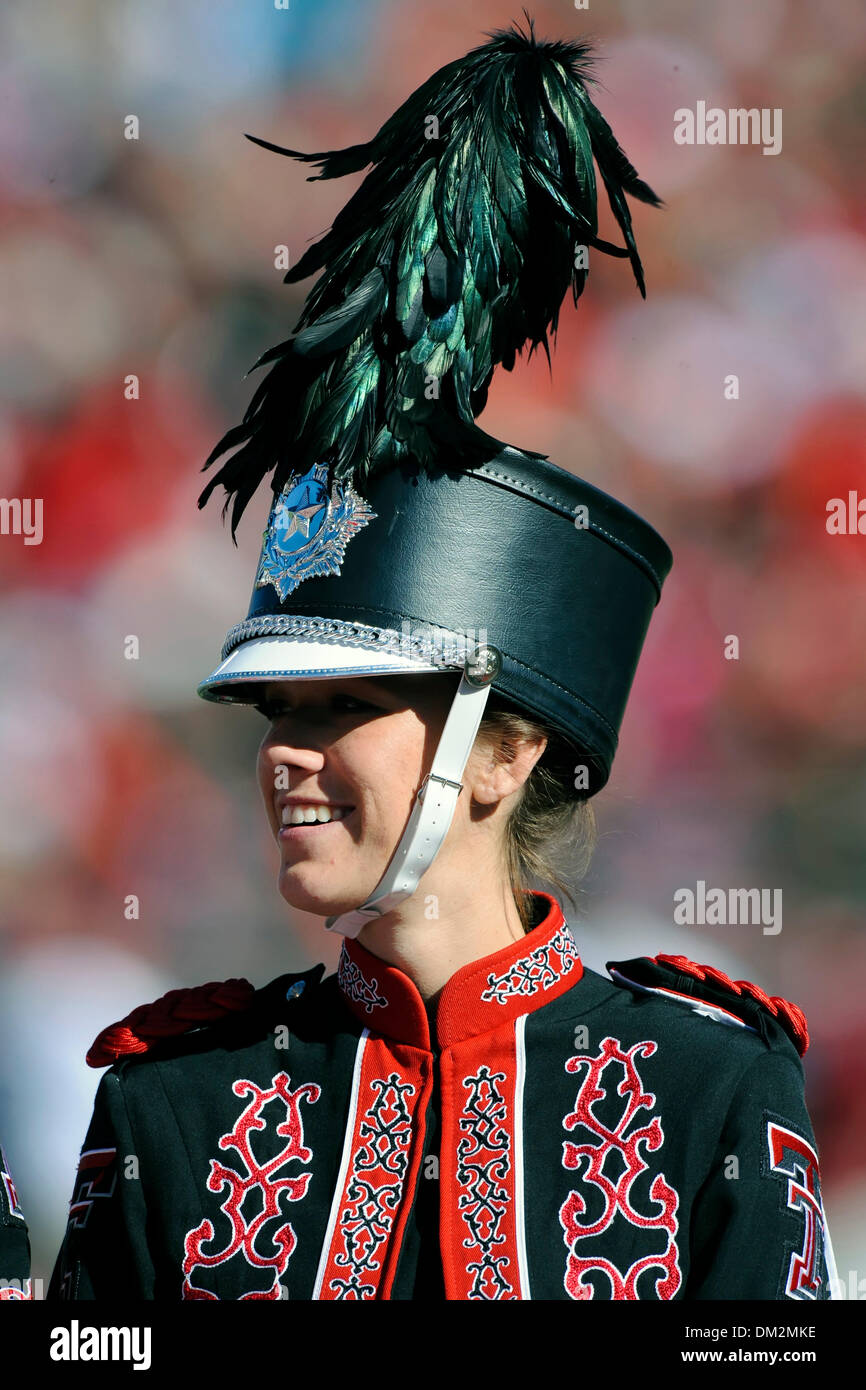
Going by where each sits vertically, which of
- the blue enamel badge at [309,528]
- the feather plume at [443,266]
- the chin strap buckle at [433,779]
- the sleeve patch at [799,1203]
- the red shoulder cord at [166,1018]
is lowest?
the sleeve patch at [799,1203]

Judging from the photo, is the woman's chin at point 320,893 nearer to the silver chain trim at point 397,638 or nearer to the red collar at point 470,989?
the red collar at point 470,989

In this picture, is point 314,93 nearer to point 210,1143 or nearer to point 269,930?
point 269,930

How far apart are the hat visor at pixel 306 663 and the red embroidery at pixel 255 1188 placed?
0.54 metres

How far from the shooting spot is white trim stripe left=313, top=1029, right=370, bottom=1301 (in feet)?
6.57

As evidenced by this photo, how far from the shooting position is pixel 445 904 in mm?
2146

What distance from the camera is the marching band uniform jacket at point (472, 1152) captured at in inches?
77.4

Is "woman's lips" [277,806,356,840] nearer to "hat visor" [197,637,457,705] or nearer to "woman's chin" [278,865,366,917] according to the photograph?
"woman's chin" [278,865,366,917]

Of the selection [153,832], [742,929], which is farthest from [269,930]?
[742,929]

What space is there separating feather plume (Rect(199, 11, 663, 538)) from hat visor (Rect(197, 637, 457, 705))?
9.2 inches
